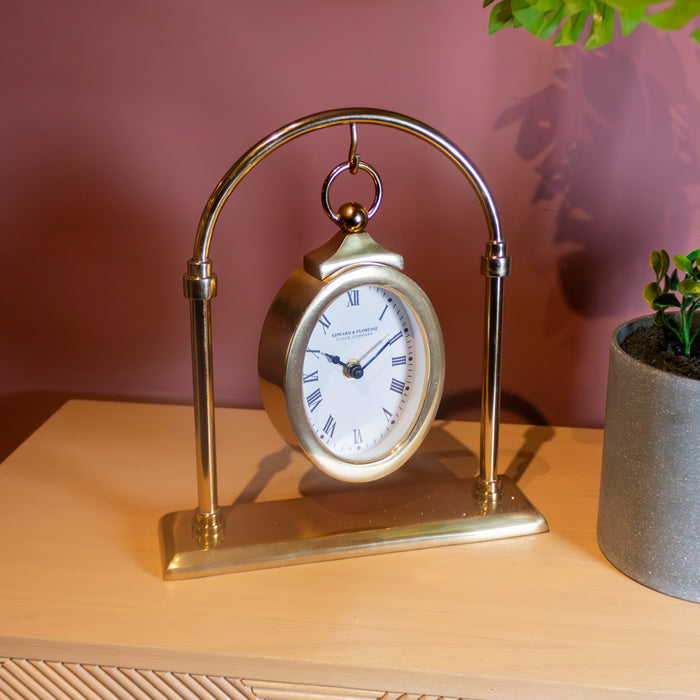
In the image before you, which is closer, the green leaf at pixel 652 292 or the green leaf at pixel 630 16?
the green leaf at pixel 630 16

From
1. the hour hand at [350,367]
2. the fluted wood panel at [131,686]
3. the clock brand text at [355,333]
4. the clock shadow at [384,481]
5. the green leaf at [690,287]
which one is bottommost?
the fluted wood panel at [131,686]

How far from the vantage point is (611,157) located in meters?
0.92

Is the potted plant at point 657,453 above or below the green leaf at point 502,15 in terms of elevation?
below

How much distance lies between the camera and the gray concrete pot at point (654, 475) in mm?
638

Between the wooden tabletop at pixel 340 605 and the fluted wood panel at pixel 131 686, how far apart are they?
10 millimetres

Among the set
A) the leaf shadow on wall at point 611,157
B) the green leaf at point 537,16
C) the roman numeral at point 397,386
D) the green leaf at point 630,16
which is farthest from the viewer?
the leaf shadow on wall at point 611,157

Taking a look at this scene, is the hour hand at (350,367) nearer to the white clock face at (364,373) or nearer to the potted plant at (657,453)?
the white clock face at (364,373)

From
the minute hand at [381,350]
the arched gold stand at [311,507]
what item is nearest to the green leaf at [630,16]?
the arched gold stand at [311,507]

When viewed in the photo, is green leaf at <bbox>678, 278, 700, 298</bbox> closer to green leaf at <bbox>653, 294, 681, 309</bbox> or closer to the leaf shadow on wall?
green leaf at <bbox>653, 294, 681, 309</bbox>

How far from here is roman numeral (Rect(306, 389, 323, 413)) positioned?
0.71 metres

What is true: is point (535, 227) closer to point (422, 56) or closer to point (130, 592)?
point (422, 56)

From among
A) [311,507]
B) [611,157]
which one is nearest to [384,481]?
[311,507]

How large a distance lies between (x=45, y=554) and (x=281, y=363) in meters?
0.26

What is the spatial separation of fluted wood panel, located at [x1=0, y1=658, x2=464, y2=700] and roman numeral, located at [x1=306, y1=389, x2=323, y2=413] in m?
0.22
